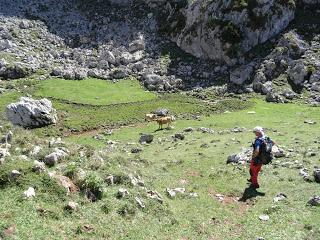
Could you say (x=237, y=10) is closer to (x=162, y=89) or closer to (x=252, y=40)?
(x=252, y=40)

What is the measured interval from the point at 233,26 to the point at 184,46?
894 cm

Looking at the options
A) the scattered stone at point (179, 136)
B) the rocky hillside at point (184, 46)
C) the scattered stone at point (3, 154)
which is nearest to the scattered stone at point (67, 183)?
the scattered stone at point (3, 154)

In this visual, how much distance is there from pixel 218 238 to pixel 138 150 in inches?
884

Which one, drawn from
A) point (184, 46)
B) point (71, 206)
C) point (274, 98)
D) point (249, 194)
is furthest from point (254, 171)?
point (184, 46)

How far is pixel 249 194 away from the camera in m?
27.9

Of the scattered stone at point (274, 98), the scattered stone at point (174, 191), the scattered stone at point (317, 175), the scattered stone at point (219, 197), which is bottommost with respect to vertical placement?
the scattered stone at point (274, 98)

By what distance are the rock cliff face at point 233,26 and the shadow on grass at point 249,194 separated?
4797 centimetres

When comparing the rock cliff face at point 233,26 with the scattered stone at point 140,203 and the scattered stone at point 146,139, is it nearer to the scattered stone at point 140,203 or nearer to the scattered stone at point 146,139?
the scattered stone at point 146,139

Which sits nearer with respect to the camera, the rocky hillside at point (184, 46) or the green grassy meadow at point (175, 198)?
the green grassy meadow at point (175, 198)

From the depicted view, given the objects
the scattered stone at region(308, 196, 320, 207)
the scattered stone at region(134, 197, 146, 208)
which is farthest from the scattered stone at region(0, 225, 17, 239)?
the scattered stone at region(308, 196, 320, 207)

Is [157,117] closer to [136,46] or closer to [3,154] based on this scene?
[136,46]

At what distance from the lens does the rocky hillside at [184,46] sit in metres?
70.6

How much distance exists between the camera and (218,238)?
21.6 m

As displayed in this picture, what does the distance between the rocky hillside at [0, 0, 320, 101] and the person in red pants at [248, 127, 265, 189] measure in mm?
38330
